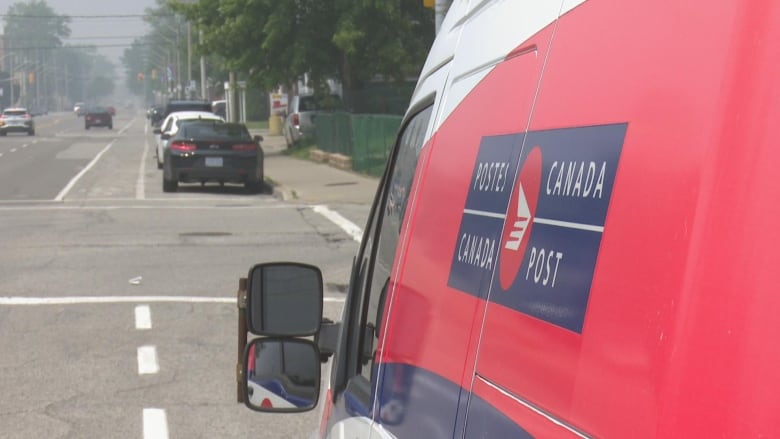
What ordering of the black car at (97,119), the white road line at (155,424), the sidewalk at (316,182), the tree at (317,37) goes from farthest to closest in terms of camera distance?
the black car at (97,119) → the tree at (317,37) → the sidewalk at (316,182) → the white road line at (155,424)

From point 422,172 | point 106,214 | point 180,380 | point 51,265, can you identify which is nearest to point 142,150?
point 106,214

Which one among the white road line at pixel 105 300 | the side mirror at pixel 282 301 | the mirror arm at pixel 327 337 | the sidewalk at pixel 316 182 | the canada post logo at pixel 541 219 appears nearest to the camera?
the canada post logo at pixel 541 219

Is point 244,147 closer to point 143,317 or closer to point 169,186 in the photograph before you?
point 169,186

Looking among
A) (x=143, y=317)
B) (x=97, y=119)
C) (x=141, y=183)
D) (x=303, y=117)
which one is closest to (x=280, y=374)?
(x=143, y=317)

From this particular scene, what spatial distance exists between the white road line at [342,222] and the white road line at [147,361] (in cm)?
716

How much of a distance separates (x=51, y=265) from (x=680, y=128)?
42.6ft

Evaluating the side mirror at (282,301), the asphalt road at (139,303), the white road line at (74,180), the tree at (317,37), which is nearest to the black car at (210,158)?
the asphalt road at (139,303)

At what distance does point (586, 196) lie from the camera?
64.9 inches

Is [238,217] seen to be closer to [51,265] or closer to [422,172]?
[51,265]

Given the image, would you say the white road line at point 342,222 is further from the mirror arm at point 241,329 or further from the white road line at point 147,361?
the mirror arm at point 241,329

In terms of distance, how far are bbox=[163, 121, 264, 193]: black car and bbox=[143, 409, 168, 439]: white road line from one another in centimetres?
1857

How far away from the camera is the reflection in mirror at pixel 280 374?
3361 millimetres

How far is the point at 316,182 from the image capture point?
1125 inches

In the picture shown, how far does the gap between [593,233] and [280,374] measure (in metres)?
1.90
